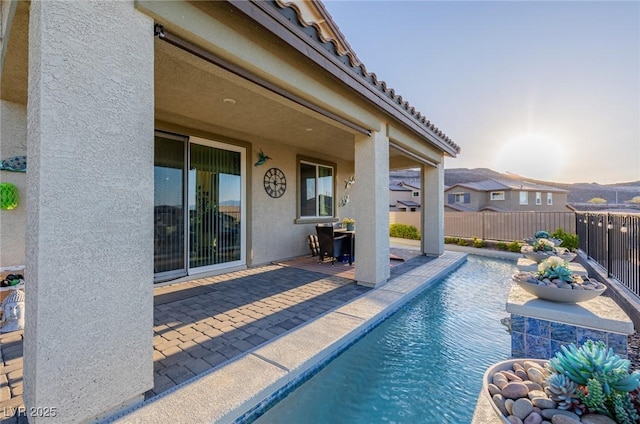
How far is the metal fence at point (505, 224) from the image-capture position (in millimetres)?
10952

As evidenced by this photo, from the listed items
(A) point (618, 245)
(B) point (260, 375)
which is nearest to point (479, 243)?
(A) point (618, 245)

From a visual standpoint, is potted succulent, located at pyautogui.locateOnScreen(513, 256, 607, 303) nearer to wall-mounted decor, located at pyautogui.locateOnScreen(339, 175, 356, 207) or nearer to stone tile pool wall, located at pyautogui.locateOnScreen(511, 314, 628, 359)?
stone tile pool wall, located at pyautogui.locateOnScreen(511, 314, 628, 359)

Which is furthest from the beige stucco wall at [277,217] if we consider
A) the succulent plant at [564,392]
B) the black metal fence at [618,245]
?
the black metal fence at [618,245]

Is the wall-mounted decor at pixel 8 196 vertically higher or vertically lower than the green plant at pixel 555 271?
Result: higher

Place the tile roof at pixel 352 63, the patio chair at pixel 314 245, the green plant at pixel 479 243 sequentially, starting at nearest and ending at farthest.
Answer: the tile roof at pixel 352 63, the patio chair at pixel 314 245, the green plant at pixel 479 243

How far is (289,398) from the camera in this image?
8.55ft

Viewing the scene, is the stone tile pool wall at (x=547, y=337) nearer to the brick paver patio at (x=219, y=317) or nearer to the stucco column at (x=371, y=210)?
the brick paver patio at (x=219, y=317)

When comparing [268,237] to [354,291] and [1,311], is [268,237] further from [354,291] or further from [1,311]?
[1,311]

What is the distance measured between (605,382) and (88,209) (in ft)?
11.0

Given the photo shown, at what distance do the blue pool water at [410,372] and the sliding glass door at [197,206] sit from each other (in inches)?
161

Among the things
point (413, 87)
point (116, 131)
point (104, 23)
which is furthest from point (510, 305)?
point (413, 87)

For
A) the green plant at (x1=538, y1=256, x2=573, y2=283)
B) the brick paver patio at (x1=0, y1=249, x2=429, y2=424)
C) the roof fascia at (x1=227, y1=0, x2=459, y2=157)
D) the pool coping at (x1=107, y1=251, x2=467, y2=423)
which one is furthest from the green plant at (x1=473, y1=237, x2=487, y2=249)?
the green plant at (x1=538, y1=256, x2=573, y2=283)

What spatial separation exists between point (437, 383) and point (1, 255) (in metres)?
6.08

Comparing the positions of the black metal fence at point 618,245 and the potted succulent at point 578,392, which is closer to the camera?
the potted succulent at point 578,392
